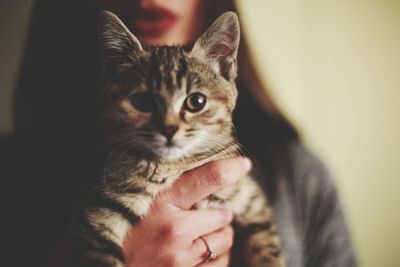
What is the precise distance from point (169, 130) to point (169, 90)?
0.07 m

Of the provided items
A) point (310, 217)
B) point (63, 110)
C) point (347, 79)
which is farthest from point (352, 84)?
point (63, 110)

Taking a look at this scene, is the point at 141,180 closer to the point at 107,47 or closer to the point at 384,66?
the point at 107,47

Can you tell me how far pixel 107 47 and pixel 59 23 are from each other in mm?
266

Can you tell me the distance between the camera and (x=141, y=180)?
1.83ft

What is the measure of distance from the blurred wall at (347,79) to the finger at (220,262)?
1.04 feet

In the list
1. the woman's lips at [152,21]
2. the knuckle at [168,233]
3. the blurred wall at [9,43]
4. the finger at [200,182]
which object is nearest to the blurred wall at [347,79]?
the blurred wall at [9,43]

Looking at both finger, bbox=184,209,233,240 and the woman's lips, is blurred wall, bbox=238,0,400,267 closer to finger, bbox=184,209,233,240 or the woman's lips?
the woman's lips

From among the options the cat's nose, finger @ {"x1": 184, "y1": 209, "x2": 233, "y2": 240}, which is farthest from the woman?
the cat's nose

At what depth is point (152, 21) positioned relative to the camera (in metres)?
0.67

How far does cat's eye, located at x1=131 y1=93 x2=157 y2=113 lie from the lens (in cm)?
53

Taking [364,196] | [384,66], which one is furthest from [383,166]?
[384,66]

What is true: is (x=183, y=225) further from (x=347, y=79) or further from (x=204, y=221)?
(x=347, y=79)

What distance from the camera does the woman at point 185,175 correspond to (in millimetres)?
587

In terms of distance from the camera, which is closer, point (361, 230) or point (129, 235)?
point (129, 235)
